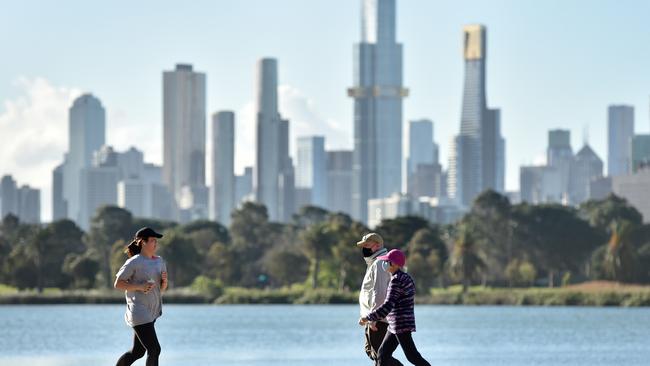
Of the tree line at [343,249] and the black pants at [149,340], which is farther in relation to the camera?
the tree line at [343,249]

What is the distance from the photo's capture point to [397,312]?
2439 cm

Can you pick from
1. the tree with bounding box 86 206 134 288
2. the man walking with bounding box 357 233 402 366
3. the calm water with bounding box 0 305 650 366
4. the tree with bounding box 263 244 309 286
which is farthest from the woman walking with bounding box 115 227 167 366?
the tree with bounding box 86 206 134 288

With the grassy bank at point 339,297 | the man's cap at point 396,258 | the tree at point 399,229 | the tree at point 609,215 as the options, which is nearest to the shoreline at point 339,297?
the grassy bank at point 339,297

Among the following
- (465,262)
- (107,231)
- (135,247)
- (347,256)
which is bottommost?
(465,262)

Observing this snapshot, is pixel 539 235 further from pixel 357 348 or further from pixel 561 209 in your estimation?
pixel 357 348

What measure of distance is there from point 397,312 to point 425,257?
10799cm

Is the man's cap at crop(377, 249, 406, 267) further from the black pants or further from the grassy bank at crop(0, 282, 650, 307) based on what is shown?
the grassy bank at crop(0, 282, 650, 307)

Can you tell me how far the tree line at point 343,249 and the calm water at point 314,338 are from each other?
27.0 metres

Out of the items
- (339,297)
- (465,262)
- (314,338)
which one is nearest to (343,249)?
(339,297)

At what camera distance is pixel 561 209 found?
6329 inches

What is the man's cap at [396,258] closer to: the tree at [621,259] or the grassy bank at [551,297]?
the grassy bank at [551,297]

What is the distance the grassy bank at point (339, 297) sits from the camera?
115 m

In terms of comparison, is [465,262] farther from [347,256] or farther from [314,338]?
[314,338]

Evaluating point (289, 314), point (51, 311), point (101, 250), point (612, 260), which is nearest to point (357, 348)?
point (289, 314)
